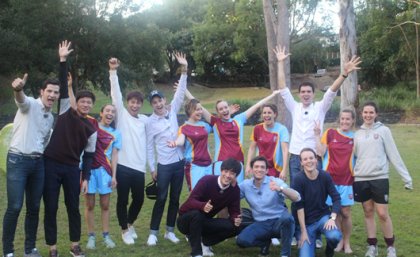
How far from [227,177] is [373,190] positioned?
1.58m

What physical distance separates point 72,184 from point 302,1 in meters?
37.3

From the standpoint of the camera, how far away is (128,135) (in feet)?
19.2

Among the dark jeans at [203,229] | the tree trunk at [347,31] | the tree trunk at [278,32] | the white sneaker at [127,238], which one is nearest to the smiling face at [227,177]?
the dark jeans at [203,229]

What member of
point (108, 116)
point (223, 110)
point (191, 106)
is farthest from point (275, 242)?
point (108, 116)

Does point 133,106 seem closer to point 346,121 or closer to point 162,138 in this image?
point 162,138

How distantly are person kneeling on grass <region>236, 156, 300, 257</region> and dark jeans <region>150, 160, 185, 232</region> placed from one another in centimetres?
84

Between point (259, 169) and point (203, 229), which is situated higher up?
point (259, 169)

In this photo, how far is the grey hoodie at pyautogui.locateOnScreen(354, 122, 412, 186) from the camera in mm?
5379

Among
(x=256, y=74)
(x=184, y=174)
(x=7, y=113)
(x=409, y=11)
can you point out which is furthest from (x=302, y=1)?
(x=184, y=174)

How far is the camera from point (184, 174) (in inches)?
248

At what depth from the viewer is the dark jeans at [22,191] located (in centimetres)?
479

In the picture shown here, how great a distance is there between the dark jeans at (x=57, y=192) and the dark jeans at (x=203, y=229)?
113 cm

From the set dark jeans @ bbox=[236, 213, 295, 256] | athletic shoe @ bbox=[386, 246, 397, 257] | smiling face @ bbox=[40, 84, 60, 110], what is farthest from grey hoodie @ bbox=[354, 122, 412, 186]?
smiling face @ bbox=[40, 84, 60, 110]

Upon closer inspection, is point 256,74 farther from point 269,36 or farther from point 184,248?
point 184,248
